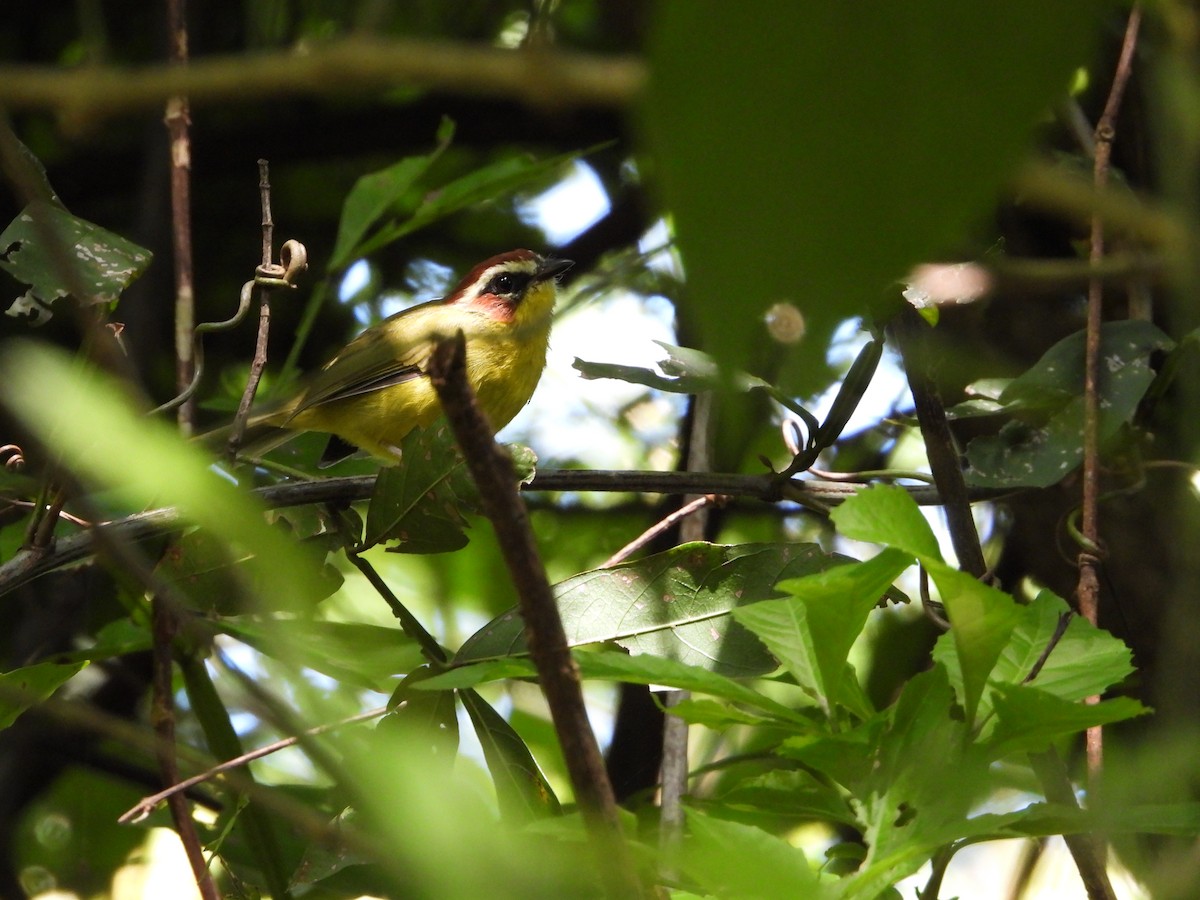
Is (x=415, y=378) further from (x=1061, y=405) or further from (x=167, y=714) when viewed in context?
(x=1061, y=405)

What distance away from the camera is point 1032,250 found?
2709 mm

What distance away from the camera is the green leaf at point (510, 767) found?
5.01ft

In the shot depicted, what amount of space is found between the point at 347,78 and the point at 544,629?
369 mm

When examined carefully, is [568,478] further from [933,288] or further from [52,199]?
[52,199]

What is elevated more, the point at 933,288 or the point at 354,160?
the point at 354,160

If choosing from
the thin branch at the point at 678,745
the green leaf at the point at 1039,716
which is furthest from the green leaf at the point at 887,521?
the thin branch at the point at 678,745

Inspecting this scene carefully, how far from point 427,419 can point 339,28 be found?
112 cm

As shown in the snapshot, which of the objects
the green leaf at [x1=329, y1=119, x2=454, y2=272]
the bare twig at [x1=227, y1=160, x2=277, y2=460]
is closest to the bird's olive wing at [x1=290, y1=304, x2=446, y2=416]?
the green leaf at [x1=329, y1=119, x2=454, y2=272]

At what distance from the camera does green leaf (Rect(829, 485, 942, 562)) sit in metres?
1.12

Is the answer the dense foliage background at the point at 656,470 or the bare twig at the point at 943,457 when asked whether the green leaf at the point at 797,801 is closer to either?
the dense foliage background at the point at 656,470

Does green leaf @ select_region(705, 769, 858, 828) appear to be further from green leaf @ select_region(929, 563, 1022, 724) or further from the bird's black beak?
the bird's black beak

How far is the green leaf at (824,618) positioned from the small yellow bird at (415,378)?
2.30 m

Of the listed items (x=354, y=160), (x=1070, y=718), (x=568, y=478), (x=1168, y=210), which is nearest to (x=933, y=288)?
(x=568, y=478)

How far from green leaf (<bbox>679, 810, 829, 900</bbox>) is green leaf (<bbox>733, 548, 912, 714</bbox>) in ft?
0.65
